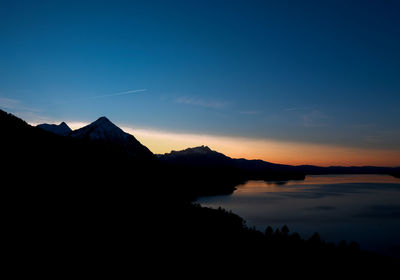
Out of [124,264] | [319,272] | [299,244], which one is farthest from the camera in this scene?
[299,244]

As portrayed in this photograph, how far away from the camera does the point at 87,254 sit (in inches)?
572

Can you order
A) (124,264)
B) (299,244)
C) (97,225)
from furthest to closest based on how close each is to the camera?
(299,244) < (97,225) < (124,264)

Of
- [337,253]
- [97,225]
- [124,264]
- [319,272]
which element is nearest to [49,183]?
[97,225]

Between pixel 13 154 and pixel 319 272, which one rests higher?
pixel 13 154

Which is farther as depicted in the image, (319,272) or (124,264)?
(319,272)

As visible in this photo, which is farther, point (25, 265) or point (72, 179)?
point (72, 179)

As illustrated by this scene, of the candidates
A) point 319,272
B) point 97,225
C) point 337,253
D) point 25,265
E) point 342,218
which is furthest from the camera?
point 342,218

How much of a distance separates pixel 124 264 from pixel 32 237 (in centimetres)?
594

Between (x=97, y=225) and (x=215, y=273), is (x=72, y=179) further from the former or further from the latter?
(x=215, y=273)

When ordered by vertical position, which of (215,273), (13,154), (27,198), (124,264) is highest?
(13,154)

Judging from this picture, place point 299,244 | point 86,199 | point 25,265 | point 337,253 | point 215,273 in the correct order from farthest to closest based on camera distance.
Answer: point 299,244 < point 337,253 < point 86,199 < point 215,273 < point 25,265

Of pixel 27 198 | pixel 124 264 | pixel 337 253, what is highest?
pixel 27 198

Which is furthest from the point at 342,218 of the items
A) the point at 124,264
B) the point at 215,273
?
the point at 124,264

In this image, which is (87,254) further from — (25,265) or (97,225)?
(97,225)
